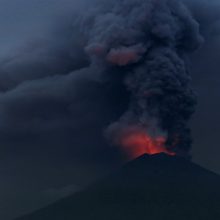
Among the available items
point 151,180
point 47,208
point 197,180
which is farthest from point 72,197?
point 197,180

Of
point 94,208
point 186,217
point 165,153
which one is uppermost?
point 165,153

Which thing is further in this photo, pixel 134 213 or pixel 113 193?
pixel 113 193

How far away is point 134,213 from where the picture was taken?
58219mm

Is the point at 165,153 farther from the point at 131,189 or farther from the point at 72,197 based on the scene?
the point at 72,197

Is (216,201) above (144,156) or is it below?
below

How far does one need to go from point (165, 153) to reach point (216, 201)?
7.22 metres

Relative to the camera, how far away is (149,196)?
62.6m

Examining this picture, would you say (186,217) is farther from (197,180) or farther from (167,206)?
(197,180)

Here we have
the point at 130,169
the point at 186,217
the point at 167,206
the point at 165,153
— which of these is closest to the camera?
the point at 186,217

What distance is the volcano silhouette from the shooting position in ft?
189

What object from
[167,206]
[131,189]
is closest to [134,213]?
[167,206]

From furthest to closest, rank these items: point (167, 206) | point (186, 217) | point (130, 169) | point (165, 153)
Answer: point (130, 169) → point (165, 153) → point (167, 206) → point (186, 217)

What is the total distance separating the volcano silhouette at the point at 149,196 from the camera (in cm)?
5753

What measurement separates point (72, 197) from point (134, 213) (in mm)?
10503
